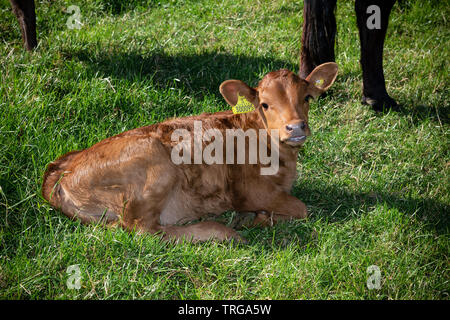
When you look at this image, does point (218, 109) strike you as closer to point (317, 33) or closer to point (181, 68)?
point (181, 68)

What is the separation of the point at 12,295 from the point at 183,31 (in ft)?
16.4

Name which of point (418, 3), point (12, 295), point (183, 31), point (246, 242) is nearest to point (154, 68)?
point (183, 31)

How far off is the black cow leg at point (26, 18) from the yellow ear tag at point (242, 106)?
10.9 feet

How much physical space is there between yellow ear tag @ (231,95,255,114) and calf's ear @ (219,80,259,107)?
29mm

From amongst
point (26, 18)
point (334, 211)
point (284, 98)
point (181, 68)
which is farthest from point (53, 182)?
point (26, 18)

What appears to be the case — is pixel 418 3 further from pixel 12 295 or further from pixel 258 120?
pixel 12 295

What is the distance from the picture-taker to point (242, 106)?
4137mm

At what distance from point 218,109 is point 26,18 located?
2.77 metres

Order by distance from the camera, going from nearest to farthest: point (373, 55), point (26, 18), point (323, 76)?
point (323, 76) → point (373, 55) → point (26, 18)

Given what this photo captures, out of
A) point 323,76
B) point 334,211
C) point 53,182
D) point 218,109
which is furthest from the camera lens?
point 218,109

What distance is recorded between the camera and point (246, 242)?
3.86 m

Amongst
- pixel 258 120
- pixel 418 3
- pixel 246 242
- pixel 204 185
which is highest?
pixel 418 3

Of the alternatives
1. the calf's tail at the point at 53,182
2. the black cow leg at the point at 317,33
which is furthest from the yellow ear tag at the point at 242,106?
the black cow leg at the point at 317,33

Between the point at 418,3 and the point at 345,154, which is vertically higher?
the point at 418,3
